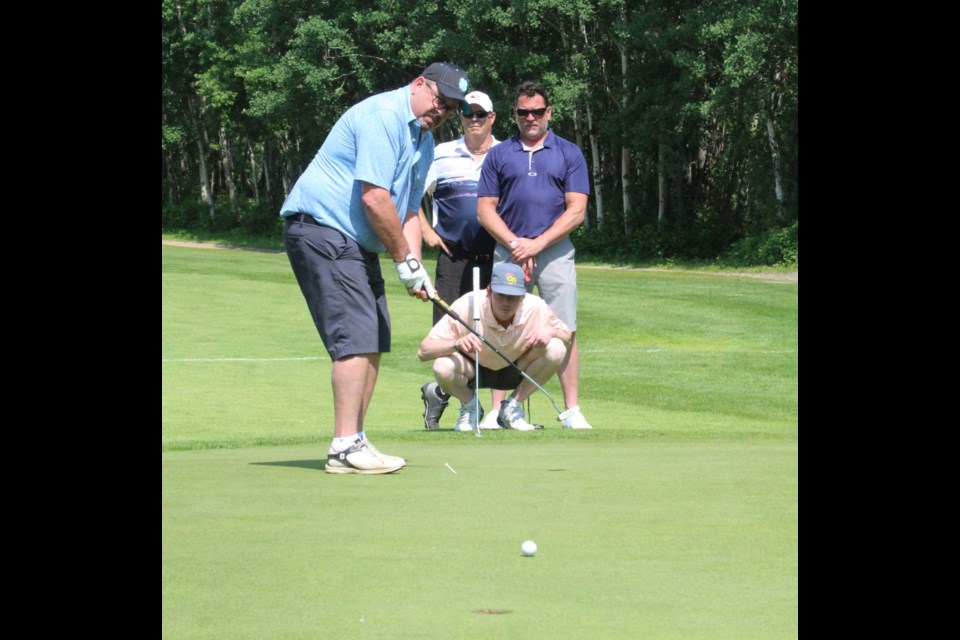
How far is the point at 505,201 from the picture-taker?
29.7 feet

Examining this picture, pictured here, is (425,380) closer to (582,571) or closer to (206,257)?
(582,571)

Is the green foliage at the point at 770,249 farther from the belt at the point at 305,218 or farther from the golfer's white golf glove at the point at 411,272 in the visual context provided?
the belt at the point at 305,218

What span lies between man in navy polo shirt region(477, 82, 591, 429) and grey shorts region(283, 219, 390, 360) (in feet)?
8.66

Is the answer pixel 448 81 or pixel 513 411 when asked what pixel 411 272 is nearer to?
pixel 448 81

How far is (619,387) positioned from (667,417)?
6.35ft

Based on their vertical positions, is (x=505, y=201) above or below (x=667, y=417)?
above

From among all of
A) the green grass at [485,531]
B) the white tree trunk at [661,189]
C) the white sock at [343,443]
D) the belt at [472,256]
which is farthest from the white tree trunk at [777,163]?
the white sock at [343,443]

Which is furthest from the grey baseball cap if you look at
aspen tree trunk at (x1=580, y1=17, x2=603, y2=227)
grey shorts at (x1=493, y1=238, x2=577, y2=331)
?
aspen tree trunk at (x1=580, y1=17, x2=603, y2=227)

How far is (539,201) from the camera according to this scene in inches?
353

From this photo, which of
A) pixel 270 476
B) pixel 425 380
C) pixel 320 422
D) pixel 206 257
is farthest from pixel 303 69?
pixel 270 476

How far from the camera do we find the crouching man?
8312mm

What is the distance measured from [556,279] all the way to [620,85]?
32448 millimetres

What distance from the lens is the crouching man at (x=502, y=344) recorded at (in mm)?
8312
